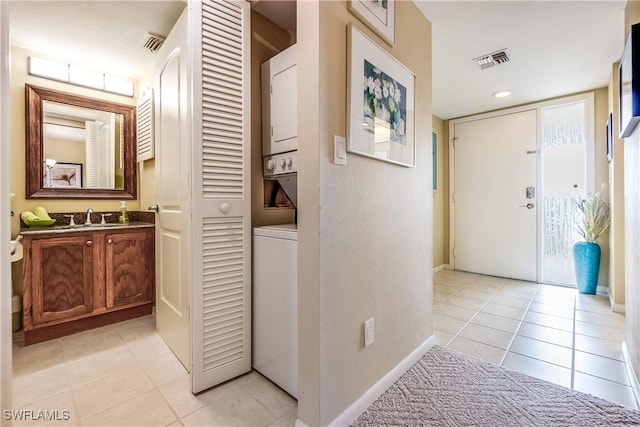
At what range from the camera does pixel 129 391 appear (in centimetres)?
154

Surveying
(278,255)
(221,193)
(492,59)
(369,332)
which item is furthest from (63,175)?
(492,59)

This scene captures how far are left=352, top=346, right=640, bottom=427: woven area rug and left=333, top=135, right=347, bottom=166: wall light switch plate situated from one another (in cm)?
121

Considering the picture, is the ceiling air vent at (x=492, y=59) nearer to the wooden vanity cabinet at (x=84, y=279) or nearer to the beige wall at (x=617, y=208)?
the beige wall at (x=617, y=208)

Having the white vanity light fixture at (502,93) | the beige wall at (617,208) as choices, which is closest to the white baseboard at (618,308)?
the beige wall at (617,208)

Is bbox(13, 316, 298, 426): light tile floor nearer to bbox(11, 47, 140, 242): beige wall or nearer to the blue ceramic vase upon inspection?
bbox(11, 47, 140, 242): beige wall

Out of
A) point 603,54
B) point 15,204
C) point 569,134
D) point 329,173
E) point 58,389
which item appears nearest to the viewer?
point 329,173

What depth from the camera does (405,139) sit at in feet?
5.65

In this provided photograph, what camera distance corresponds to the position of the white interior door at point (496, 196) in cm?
370

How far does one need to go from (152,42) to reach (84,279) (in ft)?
6.41

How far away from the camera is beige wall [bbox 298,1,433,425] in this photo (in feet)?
3.90

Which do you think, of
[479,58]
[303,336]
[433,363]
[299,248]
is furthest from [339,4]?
[433,363]

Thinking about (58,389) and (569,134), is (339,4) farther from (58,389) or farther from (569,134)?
(569,134)

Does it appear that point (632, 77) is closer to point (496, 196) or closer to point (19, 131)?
point (496, 196)

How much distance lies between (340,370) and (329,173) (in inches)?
34.8
